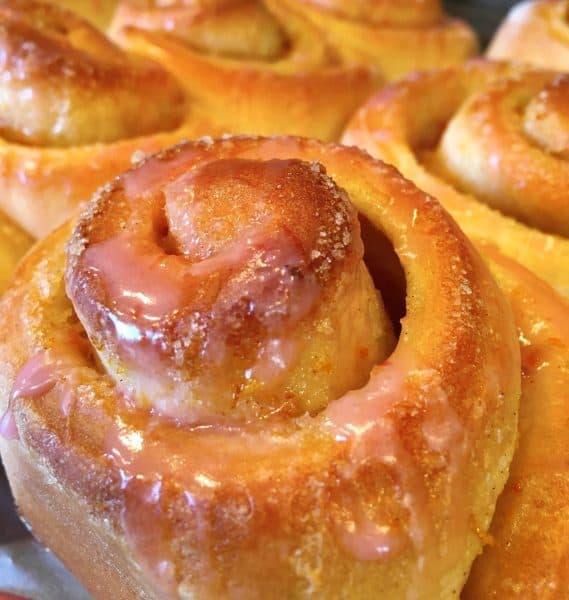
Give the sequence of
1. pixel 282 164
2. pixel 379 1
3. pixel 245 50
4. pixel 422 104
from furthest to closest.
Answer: pixel 379 1
pixel 245 50
pixel 422 104
pixel 282 164

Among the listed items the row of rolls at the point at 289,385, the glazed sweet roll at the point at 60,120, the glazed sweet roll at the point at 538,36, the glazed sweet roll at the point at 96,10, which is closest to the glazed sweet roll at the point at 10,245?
the glazed sweet roll at the point at 60,120

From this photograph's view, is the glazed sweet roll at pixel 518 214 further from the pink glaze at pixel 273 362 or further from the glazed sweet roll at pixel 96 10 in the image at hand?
the glazed sweet roll at pixel 96 10

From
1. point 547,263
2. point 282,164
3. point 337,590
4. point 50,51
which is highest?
point 282,164

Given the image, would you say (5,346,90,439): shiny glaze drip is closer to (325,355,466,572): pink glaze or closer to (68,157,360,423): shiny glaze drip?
→ (68,157,360,423): shiny glaze drip

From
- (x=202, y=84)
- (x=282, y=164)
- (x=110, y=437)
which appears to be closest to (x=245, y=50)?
(x=202, y=84)

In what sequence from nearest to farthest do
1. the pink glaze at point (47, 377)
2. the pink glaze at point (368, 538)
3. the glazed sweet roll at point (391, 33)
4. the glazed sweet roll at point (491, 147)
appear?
the pink glaze at point (368, 538), the pink glaze at point (47, 377), the glazed sweet roll at point (491, 147), the glazed sweet roll at point (391, 33)

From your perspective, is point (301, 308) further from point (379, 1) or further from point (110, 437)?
point (379, 1)
